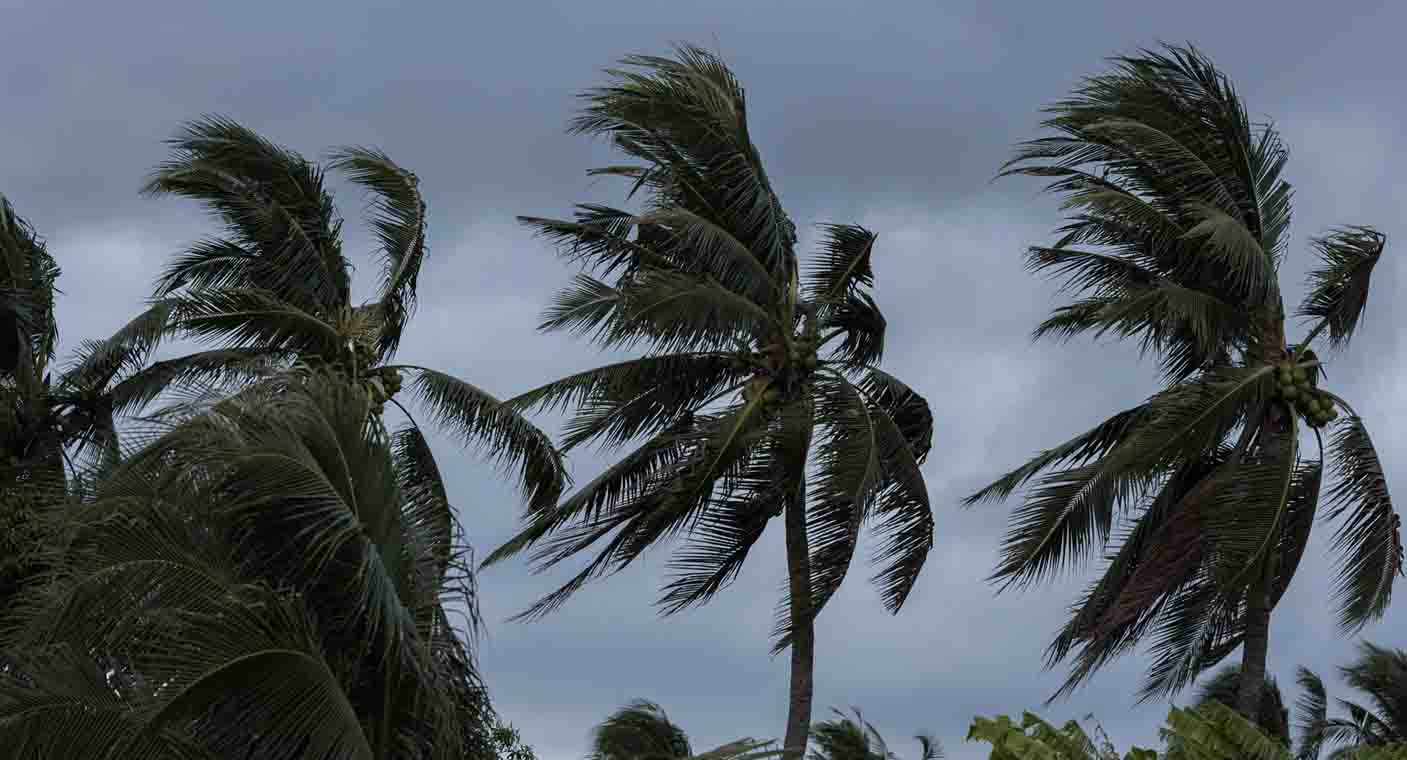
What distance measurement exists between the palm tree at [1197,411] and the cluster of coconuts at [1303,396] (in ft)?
0.07

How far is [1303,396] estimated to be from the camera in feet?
65.8

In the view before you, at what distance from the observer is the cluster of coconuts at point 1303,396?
20016mm

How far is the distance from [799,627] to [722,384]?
9.24 ft

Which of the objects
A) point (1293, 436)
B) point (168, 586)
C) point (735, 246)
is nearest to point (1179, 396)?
point (1293, 436)

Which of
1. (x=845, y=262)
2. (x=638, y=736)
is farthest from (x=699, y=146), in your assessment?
(x=638, y=736)

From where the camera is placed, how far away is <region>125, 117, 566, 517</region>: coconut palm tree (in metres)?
22.8

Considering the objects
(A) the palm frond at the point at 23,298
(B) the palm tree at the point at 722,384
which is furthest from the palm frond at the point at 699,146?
(A) the palm frond at the point at 23,298

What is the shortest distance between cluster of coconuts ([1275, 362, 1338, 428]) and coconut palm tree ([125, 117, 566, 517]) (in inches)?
325

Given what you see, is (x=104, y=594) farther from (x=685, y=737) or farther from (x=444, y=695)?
(x=685, y=737)

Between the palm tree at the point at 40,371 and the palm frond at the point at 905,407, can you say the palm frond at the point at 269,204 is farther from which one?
the palm frond at the point at 905,407

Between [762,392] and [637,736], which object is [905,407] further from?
[637,736]

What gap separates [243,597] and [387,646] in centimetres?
91

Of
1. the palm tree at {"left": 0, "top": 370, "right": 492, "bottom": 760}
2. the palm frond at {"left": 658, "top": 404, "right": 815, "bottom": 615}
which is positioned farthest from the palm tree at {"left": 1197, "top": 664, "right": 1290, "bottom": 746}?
the palm tree at {"left": 0, "top": 370, "right": 492, "bottom": 760}

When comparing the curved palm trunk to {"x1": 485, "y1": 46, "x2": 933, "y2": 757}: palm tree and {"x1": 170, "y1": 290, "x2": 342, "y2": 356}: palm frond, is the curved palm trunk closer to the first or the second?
{"x1": 485, "y1": 46, "x2": 933, "y2": 757}: palm tree
